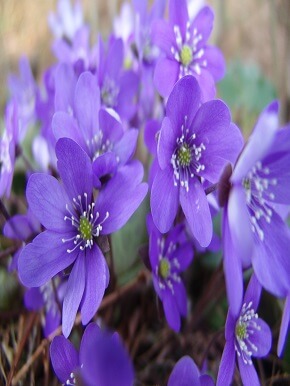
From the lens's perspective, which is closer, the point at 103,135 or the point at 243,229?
the point at 243,229

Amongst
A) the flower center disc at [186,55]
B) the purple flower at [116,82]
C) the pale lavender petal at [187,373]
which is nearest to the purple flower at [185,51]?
the flower center disc at [186,55]

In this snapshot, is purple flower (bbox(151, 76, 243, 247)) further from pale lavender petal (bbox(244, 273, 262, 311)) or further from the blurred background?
the blurred background

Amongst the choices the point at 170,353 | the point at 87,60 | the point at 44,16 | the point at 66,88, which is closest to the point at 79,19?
the point at 87,60

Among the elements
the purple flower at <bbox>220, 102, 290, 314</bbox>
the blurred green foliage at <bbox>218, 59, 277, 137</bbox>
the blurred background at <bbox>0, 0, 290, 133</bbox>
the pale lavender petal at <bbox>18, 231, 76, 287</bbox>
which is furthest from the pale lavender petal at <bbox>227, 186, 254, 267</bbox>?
the blurred background at <bbox>0, 0, 290, 133</bbox>

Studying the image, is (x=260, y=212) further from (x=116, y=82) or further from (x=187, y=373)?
(x=116, y=82)

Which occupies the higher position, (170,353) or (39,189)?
(39,189)

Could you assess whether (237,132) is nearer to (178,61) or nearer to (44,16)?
(178,61)

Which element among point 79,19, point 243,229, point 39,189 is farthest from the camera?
point 79,19

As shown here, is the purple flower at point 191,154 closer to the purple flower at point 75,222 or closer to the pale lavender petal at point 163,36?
the purple flower at point 75,222
